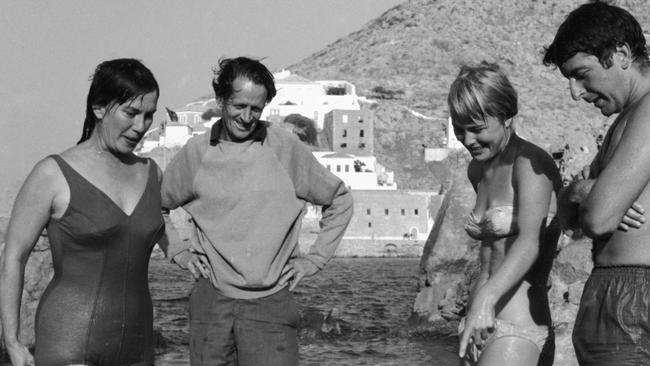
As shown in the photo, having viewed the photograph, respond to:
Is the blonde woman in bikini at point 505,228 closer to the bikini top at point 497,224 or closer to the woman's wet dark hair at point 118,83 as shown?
the bikini top at point 497,224

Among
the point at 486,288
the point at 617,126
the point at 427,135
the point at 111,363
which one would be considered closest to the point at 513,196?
the point at 486,288

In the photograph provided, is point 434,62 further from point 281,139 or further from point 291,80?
point 281,139

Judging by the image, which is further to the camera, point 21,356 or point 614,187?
point 21,356

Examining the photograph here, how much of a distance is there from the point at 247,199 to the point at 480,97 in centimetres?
108

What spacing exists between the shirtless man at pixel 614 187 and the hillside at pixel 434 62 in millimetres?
80349

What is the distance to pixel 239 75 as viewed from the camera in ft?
13.9

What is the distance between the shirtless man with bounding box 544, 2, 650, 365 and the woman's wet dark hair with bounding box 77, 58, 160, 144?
1.46m

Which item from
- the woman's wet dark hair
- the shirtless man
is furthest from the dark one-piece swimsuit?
the shirtless man

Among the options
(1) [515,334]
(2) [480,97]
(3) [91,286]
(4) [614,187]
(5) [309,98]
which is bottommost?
(5) [309,98]

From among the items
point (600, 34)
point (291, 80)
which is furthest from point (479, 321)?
point (291, 80)

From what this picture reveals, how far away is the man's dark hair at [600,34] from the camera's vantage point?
3102mm

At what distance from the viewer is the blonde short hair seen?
12.3 ft

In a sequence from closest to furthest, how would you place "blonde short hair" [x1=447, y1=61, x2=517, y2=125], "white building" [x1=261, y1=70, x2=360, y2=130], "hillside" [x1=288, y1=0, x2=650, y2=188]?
1. "blonde short hair" [x1=447, y1=61, x2=517, y2=125]
2. "white building" [x1=261, y1=70, x2=360, y2=130]
3. "hillside" [x1=288, y1=0, x2=650, y2=188]

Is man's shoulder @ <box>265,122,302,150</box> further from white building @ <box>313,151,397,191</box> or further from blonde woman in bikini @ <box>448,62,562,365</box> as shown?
white building @ <box>313,151,397,191</box>
